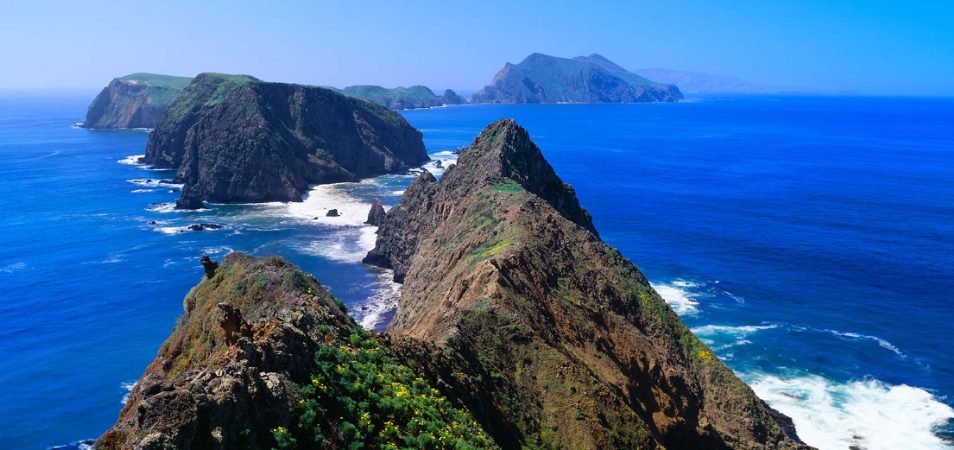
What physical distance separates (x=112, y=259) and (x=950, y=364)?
391 feet

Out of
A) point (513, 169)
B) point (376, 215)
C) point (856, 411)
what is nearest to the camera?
point (856, 411)

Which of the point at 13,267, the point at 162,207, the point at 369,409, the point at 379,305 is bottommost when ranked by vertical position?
the point at 13,267

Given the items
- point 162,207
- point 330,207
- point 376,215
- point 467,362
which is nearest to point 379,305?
point 376,215

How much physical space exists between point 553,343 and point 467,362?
903 cm

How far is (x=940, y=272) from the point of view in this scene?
10225 centimetres

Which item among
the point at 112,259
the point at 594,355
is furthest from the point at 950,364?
the point at 112,259

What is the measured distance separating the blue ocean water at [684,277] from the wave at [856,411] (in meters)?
0.20

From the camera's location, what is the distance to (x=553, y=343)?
164 feet

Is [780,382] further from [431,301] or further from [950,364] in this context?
[431,301]

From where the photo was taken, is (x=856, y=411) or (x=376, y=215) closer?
(x=856, y=411)

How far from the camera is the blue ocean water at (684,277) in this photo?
68625 mm

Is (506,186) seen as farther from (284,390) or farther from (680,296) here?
(284,390)

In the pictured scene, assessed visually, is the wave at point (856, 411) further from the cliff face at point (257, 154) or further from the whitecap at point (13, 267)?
the cliff face at point (257, 154)

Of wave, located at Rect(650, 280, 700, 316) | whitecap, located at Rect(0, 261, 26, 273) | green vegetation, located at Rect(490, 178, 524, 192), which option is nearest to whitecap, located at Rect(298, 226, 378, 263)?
green vegetation, located at Rect(490, 178, 524, 192)
